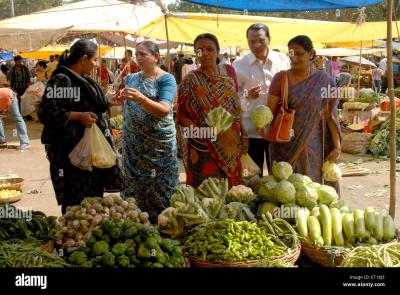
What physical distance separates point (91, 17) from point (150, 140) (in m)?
5.64

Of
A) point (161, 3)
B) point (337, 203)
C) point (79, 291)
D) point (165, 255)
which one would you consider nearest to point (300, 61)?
point (337, 203)

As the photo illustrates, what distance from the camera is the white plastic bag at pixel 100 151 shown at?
3.56 m

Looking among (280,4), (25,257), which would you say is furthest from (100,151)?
(280,4)

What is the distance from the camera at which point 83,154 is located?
3.55m

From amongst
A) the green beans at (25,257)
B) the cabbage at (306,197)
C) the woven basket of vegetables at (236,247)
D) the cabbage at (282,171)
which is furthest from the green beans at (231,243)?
the green beans at (25,257)

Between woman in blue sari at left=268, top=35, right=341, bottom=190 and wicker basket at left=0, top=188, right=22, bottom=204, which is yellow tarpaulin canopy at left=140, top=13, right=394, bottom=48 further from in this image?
woman in blue sari at left=268, top=35, right=341, bottom=190

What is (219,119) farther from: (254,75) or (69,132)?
(69,132)

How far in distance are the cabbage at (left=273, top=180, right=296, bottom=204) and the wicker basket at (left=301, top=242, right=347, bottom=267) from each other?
1.32ft

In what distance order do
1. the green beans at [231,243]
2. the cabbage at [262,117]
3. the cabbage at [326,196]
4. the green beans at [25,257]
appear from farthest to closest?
→ the cabbage at [262,117]
the cabbage at [326,196]
the green beans at [231,243]
the green beans at [25,257]

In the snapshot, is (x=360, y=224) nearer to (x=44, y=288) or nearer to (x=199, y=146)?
(x=199, y=146)

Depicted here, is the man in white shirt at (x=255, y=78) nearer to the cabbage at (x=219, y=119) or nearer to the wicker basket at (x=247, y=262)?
the cabbage at (x=219, y=119)

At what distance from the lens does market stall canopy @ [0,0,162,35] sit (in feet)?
27.6

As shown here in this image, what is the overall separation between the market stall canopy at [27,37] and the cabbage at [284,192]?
222 inches

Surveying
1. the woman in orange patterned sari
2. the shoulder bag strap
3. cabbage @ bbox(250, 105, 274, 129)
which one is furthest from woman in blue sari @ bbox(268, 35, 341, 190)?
the woman in orange patterned sari
